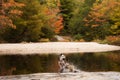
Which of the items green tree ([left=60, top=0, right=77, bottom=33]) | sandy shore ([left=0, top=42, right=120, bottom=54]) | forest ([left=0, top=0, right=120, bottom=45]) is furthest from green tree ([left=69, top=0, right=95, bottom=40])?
sandy shore ([left=0, top=42, right=120, bottom=54])

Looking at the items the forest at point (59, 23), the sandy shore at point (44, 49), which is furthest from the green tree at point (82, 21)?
the sandy shore at point (44, 49)

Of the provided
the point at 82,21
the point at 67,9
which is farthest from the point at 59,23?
the point at 67,9

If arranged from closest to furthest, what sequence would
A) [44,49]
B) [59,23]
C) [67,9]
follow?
[44,49] → [59,23] → [67,9]

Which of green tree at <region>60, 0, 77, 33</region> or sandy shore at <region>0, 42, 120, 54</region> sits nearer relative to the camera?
sandy shore at <region>0, 42, 120, 54</region>

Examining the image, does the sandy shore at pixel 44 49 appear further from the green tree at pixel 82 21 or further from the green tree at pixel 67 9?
the green tree at pixel 67 9

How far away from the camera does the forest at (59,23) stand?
5406 centimetres

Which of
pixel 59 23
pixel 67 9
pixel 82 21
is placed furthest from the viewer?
pixel 67 9

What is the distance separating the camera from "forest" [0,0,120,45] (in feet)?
177

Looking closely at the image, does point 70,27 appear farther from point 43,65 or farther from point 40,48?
point 43,65

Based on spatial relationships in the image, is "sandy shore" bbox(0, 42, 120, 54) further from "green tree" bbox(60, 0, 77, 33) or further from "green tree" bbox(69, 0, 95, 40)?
"green tree" bbox(60, 0, 77, 33)

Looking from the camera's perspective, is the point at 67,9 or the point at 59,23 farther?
the point at 67,9

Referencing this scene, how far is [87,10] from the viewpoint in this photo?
68125mm

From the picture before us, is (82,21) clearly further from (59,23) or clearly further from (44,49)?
(44,49)

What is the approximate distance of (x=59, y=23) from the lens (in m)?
67.7
